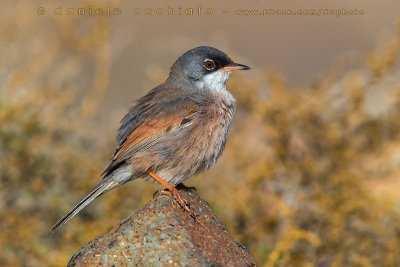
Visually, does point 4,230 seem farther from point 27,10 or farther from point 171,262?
point 171,262

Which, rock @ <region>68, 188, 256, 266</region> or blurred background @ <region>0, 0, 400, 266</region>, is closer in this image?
rock @ <region>68, 188, 256, 266</region>

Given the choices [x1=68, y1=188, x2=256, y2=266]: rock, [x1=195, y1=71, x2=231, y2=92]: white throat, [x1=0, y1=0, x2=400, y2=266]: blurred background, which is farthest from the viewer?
[x1=0, y1=0, x2=400, y2=266]: blurred background

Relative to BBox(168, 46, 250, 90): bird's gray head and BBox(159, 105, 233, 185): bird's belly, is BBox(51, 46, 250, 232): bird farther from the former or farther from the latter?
BBox(168, 46, 250, 90): bird's gray head

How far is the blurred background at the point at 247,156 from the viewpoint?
6395 millimetres

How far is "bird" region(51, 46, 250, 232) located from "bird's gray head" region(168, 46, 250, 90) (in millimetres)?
189

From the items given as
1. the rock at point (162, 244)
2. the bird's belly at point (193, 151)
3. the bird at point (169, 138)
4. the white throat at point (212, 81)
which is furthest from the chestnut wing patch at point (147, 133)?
the rock at point (162, 244)

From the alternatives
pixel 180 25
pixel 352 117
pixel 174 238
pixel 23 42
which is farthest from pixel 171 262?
pixel 180 25

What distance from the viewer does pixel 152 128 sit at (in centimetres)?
468

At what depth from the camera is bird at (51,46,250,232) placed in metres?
4.57

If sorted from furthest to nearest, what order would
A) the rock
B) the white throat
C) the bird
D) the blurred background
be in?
the blurred background
the white throat
the bird
the rock

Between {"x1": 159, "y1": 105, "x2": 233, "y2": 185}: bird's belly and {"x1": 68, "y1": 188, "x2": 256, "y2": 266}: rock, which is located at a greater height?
{"x1": 68, "y1": 188, "x2": 256, "y2": 266}: rock

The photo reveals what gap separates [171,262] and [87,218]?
4742 mm

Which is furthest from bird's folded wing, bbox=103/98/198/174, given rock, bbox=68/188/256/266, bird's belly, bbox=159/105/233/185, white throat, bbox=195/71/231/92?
rock, bbox=68/188/256/266

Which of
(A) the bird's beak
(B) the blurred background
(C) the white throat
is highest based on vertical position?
(A) the bird's beak
